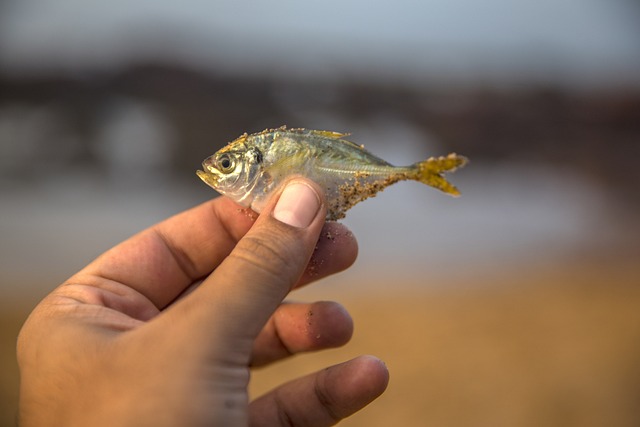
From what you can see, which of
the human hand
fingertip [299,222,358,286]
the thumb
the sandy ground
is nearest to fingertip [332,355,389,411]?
the human hand

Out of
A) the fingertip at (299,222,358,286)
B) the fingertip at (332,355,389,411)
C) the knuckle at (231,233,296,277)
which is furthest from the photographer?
the fingertip at (299,222,358,286)

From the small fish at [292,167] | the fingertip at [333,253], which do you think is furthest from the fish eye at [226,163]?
the fingertip at [333,253]

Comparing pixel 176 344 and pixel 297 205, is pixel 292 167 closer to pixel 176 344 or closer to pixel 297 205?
pixel 297 205

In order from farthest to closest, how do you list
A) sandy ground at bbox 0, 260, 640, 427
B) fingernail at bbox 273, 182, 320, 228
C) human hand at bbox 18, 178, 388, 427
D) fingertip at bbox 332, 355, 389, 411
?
sandy ground at bbox 0, 260, 640, 427 < fingertip at bbox 332, 355, 389, 411 < fingernail at bbox 273, 182, 320, 228 < human hand at bbox 18, 178, 388, 427

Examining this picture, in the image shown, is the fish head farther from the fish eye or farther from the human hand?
the human hand

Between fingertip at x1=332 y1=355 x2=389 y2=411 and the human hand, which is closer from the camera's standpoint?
the human hand
